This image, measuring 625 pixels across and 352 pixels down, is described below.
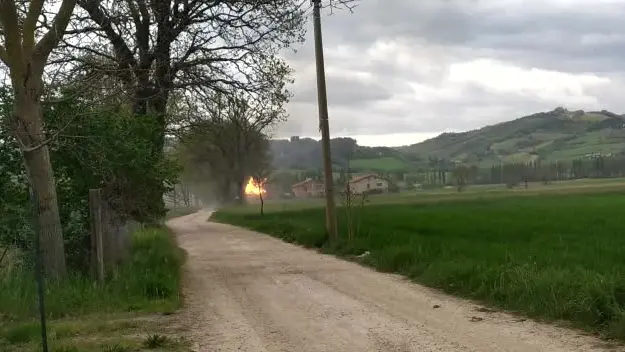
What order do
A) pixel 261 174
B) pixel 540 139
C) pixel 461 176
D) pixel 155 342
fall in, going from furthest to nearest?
1. pixel 540 139
2. pixel 261 174
3. pixel 461 176
4. pixel 155 342

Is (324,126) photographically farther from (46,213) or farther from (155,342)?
(155,342)

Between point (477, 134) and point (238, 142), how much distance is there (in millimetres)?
74370

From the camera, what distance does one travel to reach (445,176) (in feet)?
157

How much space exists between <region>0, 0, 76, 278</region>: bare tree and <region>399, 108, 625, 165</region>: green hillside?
62.2 metres

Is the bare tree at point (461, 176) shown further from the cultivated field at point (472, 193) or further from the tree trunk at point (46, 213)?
the tree trunk at point (46, 213)

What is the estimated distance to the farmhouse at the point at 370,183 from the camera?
73.9 ft

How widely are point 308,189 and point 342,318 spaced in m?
22.9

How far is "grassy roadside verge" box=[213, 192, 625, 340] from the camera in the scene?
8.43 metres

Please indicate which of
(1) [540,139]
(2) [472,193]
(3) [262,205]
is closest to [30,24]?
(3) [262,205]

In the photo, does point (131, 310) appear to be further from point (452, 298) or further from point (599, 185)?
point (599, 185)

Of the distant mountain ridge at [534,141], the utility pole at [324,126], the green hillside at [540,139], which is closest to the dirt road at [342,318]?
the utility pole at [324,126]

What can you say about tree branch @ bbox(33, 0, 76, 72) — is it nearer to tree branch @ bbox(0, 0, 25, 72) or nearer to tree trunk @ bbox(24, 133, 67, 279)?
tree branch @ bbox(0, 0, 25, 72)

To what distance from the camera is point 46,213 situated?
11211 mm

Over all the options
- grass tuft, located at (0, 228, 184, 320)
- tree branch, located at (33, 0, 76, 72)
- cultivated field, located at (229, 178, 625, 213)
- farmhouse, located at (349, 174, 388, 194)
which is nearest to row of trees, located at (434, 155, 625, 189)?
cultivated field, located at (229, 178, 625, 213)
